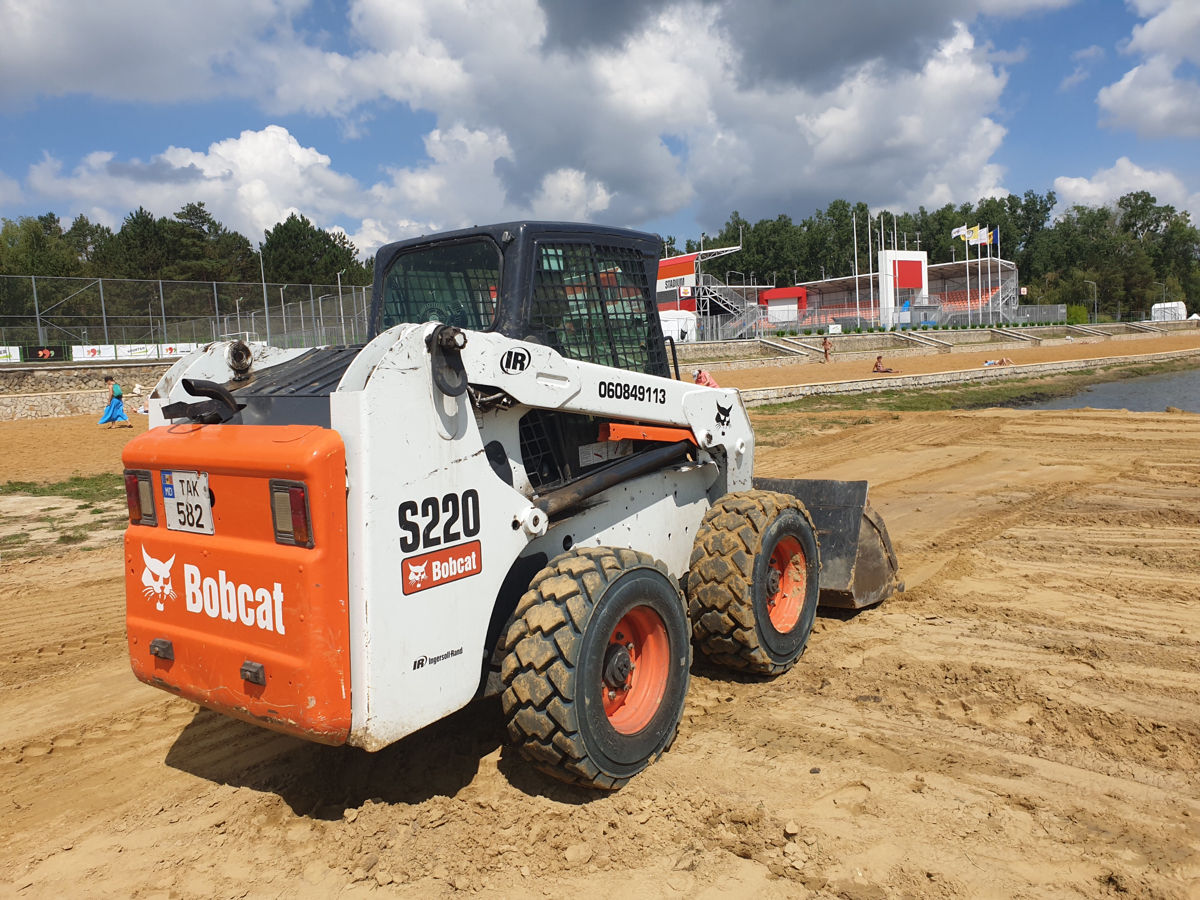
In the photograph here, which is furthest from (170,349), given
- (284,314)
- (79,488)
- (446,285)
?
(446,285)

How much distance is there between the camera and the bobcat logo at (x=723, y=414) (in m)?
5.28

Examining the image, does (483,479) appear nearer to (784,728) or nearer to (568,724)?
(568,724)

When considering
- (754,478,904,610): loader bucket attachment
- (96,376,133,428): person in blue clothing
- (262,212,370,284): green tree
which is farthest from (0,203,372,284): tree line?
(754,478,904,610): loader bucket attachment

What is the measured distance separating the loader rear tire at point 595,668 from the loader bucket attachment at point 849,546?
2.49 meters

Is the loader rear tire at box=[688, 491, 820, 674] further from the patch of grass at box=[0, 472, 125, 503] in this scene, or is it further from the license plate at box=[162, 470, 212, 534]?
the patch of grass at box=[0, 472, 125, 503]

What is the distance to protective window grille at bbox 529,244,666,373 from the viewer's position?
14.2ft

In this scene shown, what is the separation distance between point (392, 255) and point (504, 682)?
2.56 meters

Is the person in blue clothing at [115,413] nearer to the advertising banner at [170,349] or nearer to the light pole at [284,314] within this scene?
the advertising banner at [170,349]

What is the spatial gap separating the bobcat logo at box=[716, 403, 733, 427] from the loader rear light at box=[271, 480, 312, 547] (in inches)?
110

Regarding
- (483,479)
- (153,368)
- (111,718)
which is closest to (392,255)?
(483,479)

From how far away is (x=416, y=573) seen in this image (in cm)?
330

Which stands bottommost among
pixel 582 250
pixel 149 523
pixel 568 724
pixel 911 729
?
pixel 911 729

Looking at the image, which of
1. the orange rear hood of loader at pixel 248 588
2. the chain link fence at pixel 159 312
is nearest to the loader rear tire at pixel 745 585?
the orange rear hood of loader at pixel 248 588

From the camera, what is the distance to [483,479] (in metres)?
3.60
